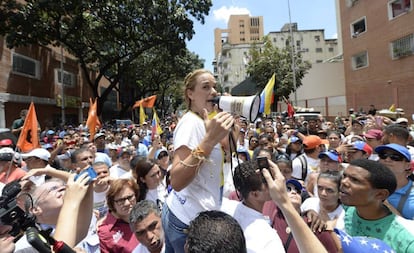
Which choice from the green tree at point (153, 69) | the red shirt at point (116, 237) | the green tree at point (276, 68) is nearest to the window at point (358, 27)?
the green tree at point (276, 68)

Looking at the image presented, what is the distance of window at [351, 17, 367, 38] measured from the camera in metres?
24.1

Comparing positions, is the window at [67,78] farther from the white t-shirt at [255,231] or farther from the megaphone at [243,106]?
the megaphone at [243,106]

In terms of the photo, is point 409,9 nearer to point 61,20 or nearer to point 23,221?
point 61,20

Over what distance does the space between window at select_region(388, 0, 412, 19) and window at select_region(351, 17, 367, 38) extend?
277cm

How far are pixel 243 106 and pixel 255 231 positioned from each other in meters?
0.79

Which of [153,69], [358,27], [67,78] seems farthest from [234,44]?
[67,78]

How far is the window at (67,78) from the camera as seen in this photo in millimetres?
23684

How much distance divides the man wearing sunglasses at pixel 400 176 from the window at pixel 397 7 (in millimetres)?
20021

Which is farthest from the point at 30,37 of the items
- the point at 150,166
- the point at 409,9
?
the point at 409,9

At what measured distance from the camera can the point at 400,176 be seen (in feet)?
10.1

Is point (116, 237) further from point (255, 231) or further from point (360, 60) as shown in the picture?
point (360, 60)

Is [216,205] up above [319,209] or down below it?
above

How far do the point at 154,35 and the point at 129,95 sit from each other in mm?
28554

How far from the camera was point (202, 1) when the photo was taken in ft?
64.5
